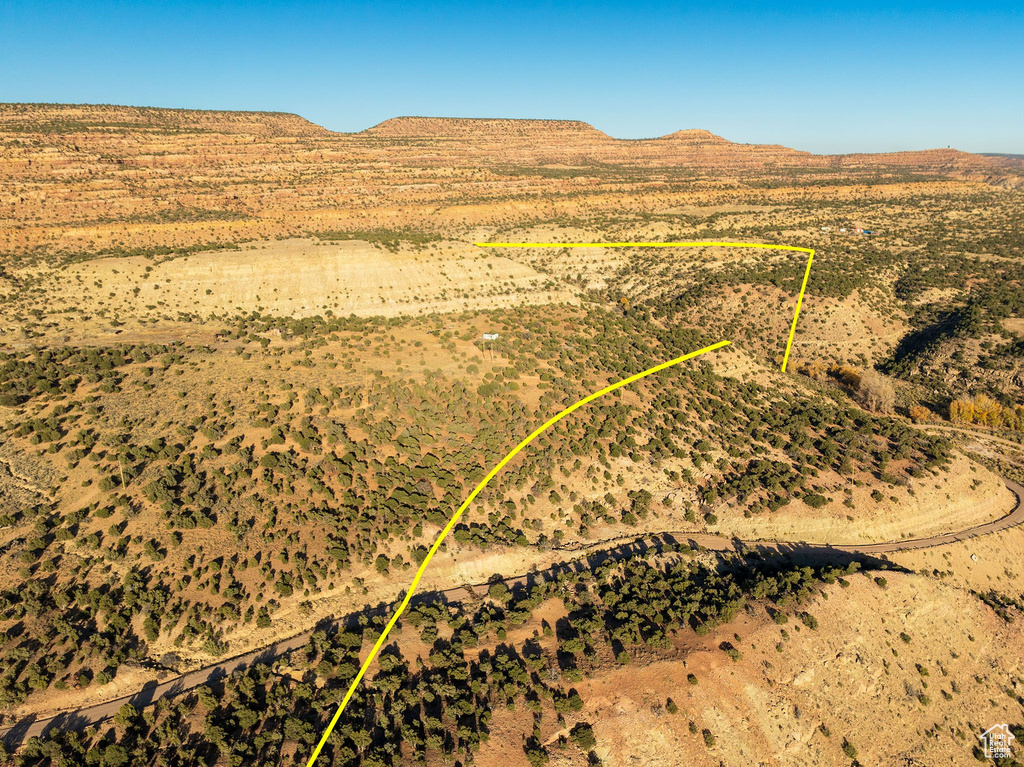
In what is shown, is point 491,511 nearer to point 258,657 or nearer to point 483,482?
point 483,482

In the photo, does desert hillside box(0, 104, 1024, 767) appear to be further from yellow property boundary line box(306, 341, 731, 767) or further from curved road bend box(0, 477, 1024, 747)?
yellow property boundary line box(306, 341, 731, 767)

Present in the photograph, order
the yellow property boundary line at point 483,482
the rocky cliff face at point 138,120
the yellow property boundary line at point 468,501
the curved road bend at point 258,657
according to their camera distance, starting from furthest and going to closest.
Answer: the rocky cliff face at point 138,120
the yellow property boundary line at point 483,482
the yellow property boundary line at point 468,501
the curved road bend at point 258,657

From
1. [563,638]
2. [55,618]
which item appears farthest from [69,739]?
[563,638]

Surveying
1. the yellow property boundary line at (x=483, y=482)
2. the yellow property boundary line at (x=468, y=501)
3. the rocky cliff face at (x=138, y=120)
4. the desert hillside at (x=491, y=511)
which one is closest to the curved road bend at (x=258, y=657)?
the desert hillside at (x=491, y=511)

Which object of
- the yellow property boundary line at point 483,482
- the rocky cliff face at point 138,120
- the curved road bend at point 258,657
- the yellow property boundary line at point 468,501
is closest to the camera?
the curved road bend at point 258,657

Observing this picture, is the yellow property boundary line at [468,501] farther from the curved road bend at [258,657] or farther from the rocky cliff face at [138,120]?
the rocky cliff face at [138,120]

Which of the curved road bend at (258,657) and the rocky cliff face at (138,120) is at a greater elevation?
the rocky cliff face at (138,120)
